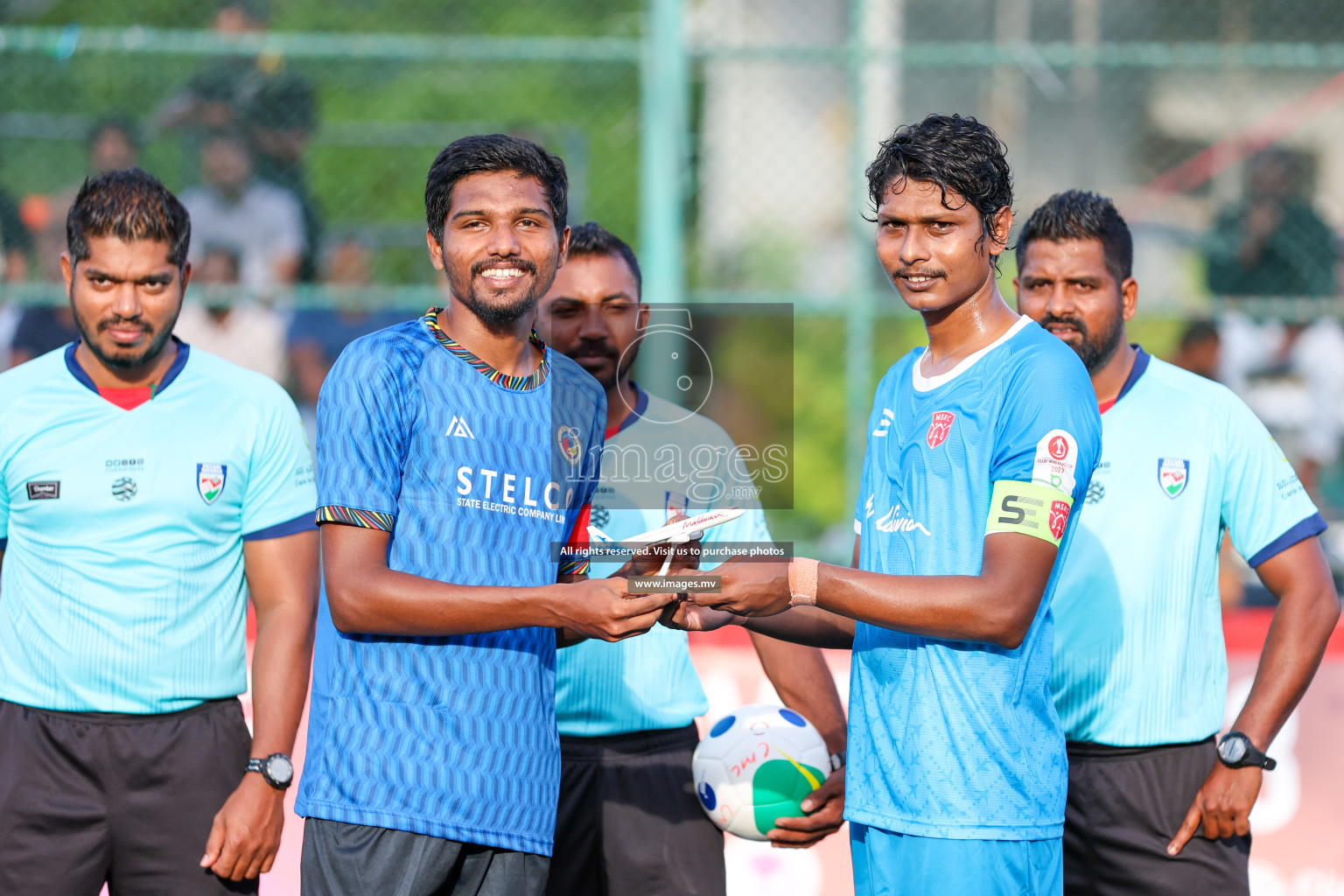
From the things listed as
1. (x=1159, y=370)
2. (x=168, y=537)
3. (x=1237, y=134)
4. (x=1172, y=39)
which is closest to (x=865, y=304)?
(x=1159, y=370)

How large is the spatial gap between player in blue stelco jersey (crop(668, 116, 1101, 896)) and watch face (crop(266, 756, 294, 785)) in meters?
1.37

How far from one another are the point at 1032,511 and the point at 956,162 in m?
0.85

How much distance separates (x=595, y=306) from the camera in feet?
14.4

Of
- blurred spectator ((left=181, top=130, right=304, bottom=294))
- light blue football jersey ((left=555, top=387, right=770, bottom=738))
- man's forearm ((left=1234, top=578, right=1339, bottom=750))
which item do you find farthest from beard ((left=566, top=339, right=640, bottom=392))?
blurred spectator ((left=181, top=130, right=304, bottom=294))

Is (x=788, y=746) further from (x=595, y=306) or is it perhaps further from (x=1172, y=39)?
(x=1172, y=39)

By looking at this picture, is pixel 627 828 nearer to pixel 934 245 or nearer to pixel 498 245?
pixel 498 245

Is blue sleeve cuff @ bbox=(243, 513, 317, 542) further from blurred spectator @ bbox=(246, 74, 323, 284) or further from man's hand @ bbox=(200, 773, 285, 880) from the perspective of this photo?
blurred spectator @ bbox=(246, 74, 323, 284)

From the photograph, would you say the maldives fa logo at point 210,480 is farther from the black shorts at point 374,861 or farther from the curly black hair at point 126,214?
the black shorts at point 374,861

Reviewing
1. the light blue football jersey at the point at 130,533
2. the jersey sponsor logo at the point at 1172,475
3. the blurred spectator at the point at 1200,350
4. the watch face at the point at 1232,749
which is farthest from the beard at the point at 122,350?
the blurred spectator at the point at 1200,350

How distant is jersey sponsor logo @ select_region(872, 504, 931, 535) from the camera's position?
10.5 feet

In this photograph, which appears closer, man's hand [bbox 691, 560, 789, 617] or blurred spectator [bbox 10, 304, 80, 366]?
man's hand [bbox 691, 560, 789, 617]

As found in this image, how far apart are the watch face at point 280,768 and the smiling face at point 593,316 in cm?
149

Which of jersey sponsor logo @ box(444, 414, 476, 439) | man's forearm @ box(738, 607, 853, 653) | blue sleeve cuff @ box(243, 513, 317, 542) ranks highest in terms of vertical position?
jersey sponsor logo @ box(444, 414, 476, 439)

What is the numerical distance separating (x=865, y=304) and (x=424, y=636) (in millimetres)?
4713
